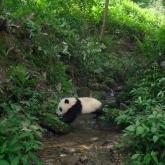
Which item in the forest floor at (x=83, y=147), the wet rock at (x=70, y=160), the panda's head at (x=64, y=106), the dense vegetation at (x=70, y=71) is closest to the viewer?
the dense vegetation at (x=70, y=71)

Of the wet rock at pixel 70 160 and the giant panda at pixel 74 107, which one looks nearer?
the wet rock at pixel 70 160

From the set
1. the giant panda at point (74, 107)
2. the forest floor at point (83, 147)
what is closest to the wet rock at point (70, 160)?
the forest floor at point (83, 147)

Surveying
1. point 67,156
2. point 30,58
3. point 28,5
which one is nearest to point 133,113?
point 67,156

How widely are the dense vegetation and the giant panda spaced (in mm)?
233

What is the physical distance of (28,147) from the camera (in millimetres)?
5316

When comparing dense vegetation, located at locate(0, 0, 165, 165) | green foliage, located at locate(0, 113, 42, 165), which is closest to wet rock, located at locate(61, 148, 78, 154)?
dense vegetation, located at locate(0, 0, 165, 165)

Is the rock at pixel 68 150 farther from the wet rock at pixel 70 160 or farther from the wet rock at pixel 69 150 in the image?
the wet rock at pixel 70 160

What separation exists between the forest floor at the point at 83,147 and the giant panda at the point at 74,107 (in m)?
0.39

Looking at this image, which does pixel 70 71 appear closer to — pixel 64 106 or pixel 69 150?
pixel 64 106

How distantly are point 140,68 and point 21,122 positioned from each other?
20.9 feet

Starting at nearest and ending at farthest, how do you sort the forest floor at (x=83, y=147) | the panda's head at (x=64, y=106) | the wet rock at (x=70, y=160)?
the wet rock at (x=70, y=160)
the forest floor at (x=83, y=147)
the panda's head at (x=64, y=106)

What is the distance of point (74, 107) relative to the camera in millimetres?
8445

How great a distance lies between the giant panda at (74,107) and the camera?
8.21 meters

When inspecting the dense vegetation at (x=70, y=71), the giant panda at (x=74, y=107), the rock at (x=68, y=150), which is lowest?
the rock at (x=68, y=150)
